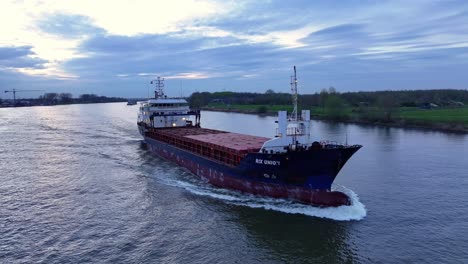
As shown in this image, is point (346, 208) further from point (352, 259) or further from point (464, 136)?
point (464, 136)

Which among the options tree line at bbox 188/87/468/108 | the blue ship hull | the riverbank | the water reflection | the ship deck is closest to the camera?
the water reflection

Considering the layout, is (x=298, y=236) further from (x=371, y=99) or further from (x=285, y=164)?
(x=371, y=99)

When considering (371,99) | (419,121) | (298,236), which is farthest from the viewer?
(371,99)

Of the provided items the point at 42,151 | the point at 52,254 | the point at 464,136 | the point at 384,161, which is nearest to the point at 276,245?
the point at 52,254

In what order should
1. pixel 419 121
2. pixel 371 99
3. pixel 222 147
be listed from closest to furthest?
pixel 222 147, pixel 419 121, pixel 371 99

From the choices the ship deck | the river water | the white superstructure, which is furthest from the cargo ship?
the white superstructure

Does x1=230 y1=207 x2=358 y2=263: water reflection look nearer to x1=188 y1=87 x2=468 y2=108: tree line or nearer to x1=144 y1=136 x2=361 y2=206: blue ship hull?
x1=144 y1=136 x2=361 y2=206: blue ship hull

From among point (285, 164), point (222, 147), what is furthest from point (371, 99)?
point (285, 164)
